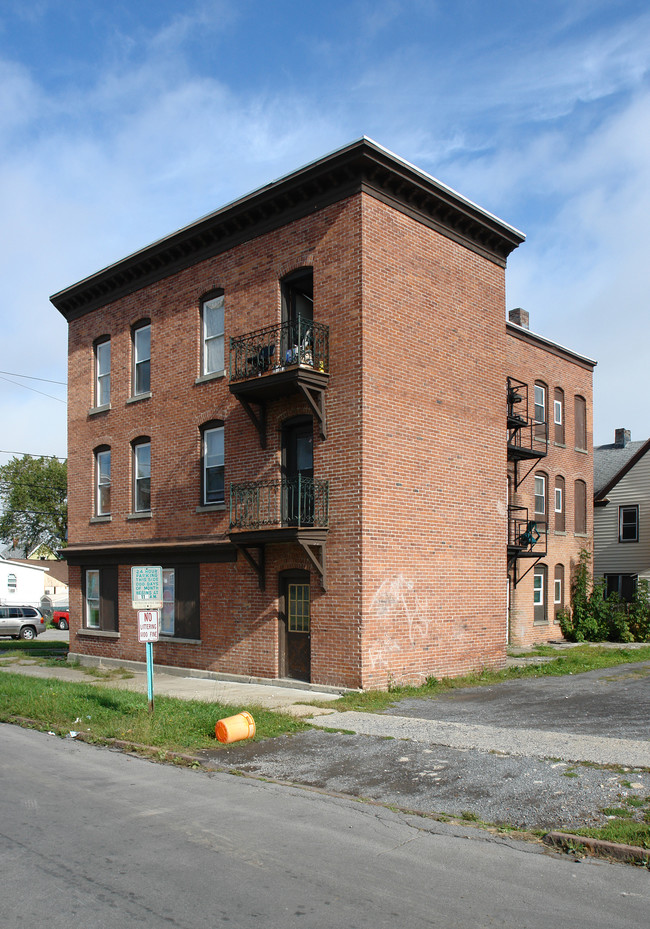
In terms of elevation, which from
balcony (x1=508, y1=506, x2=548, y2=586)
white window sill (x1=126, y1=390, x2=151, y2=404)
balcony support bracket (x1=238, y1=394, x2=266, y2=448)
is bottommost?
balcony (x1=508, y1=506, x2=548, y2=586)

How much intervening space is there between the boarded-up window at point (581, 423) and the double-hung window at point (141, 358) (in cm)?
1724

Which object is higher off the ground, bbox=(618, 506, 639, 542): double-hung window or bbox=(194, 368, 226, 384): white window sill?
bbox=(194, 368, 226, 384): white window sill

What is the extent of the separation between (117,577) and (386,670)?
32.9 feet

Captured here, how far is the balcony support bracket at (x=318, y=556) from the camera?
15.8 m

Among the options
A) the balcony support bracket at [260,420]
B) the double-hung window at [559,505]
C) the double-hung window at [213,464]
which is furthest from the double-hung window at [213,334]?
the double-hung window at [559,505]

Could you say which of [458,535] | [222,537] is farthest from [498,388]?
[222,537]

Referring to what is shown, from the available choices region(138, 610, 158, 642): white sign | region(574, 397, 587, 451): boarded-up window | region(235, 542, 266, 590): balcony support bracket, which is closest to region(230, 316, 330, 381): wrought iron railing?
region(235, 542, 266, 590): balcony support bracket

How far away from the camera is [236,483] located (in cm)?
1844

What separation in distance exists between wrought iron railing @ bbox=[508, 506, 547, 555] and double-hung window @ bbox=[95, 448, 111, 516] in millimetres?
11941

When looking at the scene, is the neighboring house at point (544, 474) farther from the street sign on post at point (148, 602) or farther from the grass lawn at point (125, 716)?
the street sign on post at point (148, 602)

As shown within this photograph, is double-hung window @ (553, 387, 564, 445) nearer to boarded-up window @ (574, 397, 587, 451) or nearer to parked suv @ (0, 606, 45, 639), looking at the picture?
boarded-up window @ (574, 397, 587, 451)

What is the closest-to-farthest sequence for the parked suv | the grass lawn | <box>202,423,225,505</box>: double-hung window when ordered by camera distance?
the grass lawn < <box>202,423,225,505</box>: double-hung window < the parked suv

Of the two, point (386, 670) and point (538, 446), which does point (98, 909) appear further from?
point (538, 446)

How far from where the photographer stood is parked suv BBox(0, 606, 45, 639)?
4181 cm
